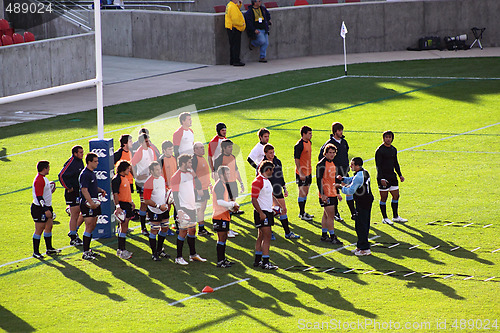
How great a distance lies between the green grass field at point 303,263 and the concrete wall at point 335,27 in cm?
1362

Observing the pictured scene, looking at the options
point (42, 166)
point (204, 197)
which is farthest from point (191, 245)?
point (42, 166)

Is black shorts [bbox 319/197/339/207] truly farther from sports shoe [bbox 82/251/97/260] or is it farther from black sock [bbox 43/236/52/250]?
black sock [bbox 43/236/52/250]

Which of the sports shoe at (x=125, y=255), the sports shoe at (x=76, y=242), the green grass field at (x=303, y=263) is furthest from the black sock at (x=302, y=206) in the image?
the sports shoe at (x=76, y=242)

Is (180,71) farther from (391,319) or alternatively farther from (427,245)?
(391,319)

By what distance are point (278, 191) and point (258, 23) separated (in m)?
22.0

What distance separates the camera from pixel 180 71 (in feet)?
115

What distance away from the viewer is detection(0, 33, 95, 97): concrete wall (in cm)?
2880

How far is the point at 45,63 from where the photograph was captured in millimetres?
30328

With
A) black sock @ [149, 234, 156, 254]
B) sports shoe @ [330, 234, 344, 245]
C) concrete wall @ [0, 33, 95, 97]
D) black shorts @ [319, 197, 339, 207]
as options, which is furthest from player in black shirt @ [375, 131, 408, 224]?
concrete wall @ [0, 33, 95, 97]

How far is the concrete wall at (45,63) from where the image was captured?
94.5 ft

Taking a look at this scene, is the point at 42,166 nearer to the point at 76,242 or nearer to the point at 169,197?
the point at 76,242

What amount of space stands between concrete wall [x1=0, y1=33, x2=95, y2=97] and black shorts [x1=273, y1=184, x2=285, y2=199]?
17.0 meters

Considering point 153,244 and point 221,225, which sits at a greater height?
point 221,225

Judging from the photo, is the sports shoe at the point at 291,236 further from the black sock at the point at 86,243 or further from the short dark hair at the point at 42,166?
the short dark hair at the point at 42,166
